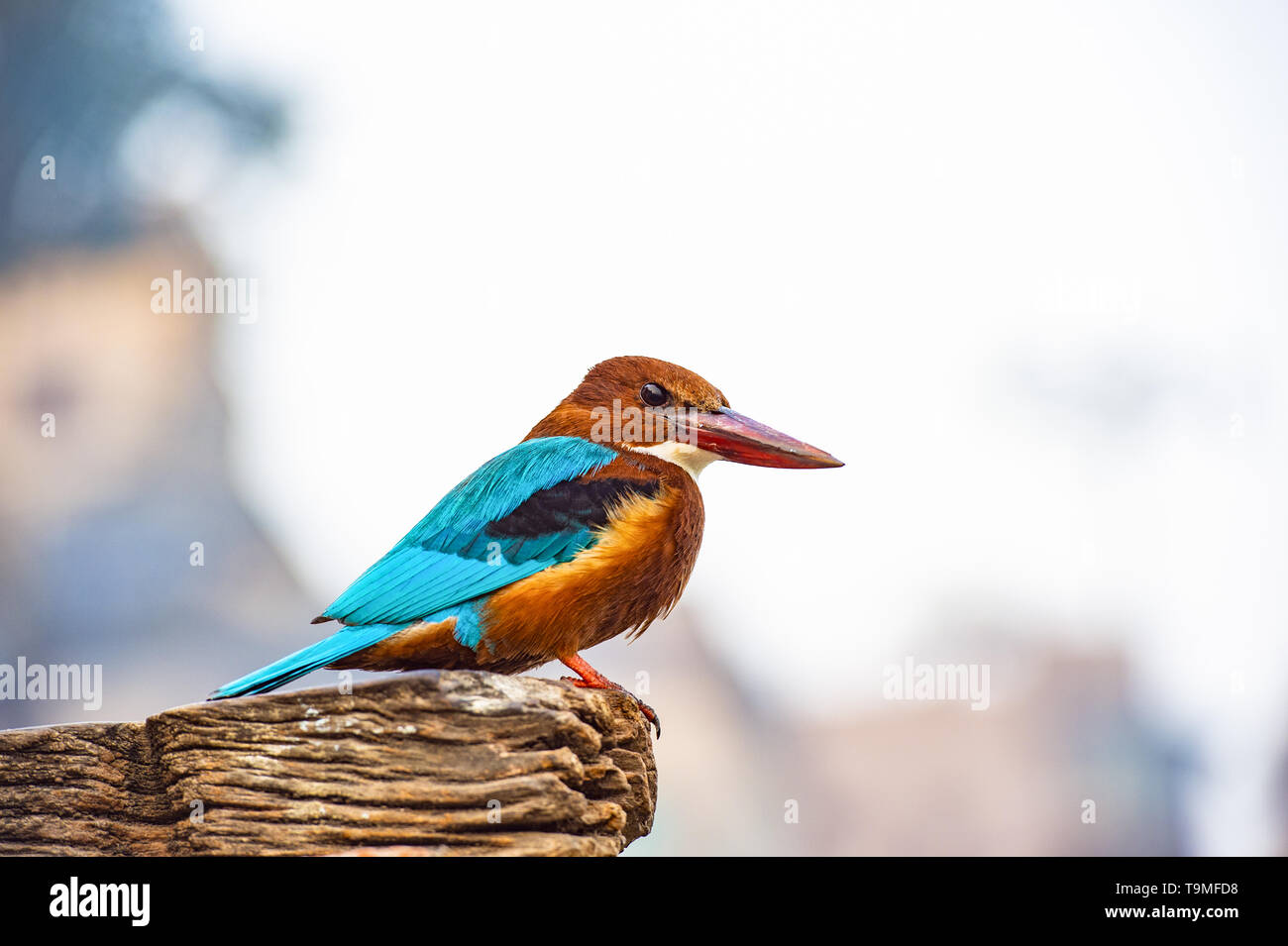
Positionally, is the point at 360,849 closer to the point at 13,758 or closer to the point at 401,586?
the point at 401,586

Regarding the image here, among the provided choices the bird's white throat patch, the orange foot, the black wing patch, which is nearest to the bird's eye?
the bird's white throat patch

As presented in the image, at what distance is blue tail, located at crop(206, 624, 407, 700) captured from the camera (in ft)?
9.64

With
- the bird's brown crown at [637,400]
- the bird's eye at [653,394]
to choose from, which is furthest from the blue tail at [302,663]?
the bird's eye at [653,394]

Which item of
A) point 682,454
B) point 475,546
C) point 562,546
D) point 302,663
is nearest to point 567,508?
point 562,546

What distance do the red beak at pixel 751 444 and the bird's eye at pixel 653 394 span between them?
0.32 feet

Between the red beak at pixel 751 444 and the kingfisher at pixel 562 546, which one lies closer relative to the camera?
the kingfisher at pixel 562 546

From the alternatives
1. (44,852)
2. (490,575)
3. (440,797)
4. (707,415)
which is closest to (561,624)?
(490,575)

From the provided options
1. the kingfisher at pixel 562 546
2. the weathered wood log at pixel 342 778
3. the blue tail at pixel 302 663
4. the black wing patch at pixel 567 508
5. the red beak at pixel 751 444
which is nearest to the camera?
the weathered wood log at pixel 342 778

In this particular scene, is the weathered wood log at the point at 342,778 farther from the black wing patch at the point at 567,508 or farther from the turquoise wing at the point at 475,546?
the black wing patch at the point at 567,508

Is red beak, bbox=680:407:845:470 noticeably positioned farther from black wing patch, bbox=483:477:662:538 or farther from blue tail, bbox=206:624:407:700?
blue tail, bbox=206:624:407:700

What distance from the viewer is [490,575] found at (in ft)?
10.3

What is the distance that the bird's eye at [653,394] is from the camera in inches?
142

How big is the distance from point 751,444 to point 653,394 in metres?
0.34
